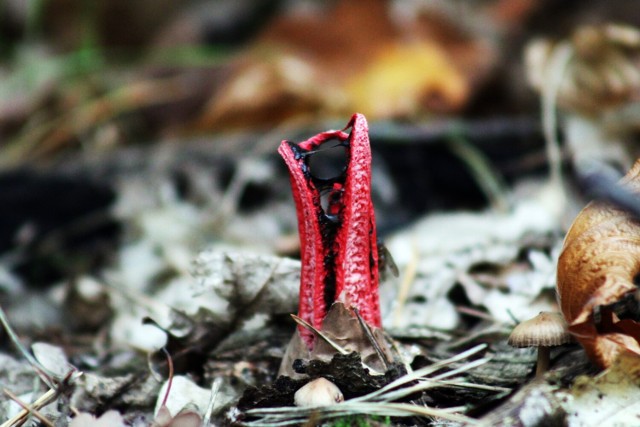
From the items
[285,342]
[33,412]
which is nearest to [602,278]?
[285,342]

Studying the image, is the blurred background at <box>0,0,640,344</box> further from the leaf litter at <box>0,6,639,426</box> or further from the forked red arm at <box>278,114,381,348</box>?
the forked red arm at <box>278,114,381,348</box>

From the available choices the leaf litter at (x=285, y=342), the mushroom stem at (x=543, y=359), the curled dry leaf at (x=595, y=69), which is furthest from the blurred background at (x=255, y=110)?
the mushroom stem at (x=543, y=359)

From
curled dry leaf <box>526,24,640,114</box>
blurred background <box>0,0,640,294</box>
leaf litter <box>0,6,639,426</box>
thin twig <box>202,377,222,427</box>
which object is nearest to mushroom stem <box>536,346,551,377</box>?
leaf litter <box>0,6,639,426</box>

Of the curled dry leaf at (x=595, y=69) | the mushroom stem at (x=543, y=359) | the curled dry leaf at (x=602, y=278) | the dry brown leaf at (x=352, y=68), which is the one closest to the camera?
the curled dry leaf at (x=602, y=278)

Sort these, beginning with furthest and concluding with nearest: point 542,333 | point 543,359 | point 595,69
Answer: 1. point 595,69
2. point 543,359
3. point 542,333

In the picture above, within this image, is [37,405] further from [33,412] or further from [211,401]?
[211,401]

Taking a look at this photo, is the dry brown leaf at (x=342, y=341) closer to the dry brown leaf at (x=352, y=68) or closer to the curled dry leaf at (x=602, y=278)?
the curled dry leaf at (x=602, y=278)

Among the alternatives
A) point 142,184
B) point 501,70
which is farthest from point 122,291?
point 501,70
